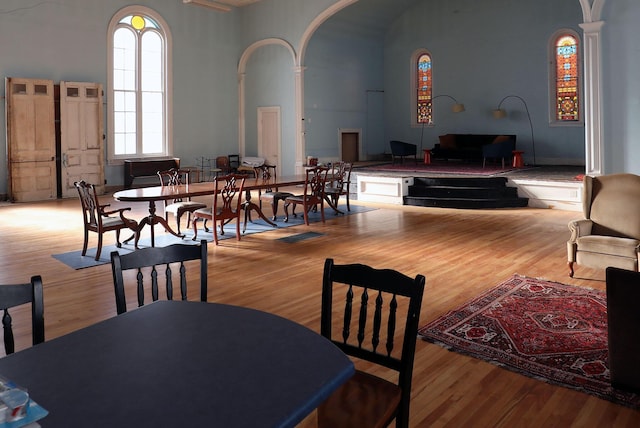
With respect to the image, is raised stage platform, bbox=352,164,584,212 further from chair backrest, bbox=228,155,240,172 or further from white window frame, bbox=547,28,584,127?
chair backrest, bbox=228,155,240,172

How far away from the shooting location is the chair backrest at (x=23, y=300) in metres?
2.06

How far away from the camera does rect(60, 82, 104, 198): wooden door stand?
12.0m

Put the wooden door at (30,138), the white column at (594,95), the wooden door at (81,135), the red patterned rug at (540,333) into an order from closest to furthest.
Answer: the red patterned rug at (540,333) < the white column at (594,95) < the wooden door at (30,138) < the wooden door at (81,135)

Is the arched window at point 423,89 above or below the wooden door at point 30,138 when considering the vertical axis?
above

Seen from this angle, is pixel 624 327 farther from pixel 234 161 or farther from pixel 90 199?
pixel 234 161

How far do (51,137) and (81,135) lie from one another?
0.68m

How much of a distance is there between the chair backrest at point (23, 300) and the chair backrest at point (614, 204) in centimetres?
529

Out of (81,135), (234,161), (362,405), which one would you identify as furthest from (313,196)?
(234,161)

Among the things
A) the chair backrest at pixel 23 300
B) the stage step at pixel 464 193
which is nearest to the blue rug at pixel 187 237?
the stage step at pixel 464 193

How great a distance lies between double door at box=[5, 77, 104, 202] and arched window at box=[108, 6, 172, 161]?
62 centimetres

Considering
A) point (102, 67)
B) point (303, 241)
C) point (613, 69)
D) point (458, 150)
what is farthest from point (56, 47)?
point (613, 69)

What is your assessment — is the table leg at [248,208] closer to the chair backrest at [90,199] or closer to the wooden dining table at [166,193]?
the wooden dining table at [166,193]

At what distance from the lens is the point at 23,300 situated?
6.87 ft

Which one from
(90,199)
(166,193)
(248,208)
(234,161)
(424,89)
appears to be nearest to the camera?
(90,199)
